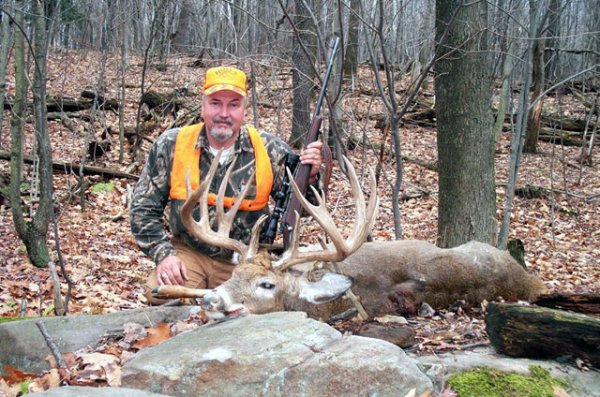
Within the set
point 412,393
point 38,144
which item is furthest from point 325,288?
point 38,144

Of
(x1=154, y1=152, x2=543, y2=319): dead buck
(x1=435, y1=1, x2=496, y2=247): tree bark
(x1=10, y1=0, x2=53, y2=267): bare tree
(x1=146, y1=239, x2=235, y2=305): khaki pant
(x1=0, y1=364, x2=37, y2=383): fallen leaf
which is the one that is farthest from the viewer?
(x1=435, y1=1, x2=496, y2=247): tree bark

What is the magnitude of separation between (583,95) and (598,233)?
8205 millimetres

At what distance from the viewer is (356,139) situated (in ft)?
39.1

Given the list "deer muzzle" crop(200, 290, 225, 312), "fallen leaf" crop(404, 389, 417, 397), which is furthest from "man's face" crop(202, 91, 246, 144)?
"fallen leaf" crop(404, 389, 417, 397)

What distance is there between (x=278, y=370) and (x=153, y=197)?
2626mm

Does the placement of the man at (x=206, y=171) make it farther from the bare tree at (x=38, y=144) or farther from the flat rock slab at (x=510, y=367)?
the flat rock slab at (x=510, y=367)

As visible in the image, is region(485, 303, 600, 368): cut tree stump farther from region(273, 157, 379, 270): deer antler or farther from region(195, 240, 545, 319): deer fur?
region(195, 240, 545, 319): deer fur

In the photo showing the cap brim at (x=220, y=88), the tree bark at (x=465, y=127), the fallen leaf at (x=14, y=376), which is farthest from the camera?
the tree bark at (x=465, y=127)

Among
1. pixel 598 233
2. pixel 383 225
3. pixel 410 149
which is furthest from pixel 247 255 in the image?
pixel 410 149

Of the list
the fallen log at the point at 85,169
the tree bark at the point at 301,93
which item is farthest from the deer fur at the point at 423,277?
the fallen log at the point at 85,169

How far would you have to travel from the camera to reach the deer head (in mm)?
4004

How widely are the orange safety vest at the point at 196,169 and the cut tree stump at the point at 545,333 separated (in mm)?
2132

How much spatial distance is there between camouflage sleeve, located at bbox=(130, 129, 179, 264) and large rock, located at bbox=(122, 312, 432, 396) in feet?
6.89

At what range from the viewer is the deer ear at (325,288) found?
4152mm
